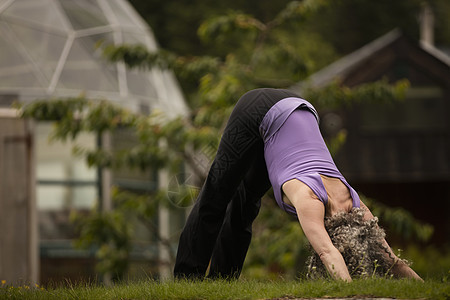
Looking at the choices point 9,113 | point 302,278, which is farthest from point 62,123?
point 302,278

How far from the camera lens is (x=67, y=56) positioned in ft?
38.5

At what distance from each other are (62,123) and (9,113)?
65 centimetres

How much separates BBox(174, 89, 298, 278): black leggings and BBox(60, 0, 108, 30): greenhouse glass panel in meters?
8.04

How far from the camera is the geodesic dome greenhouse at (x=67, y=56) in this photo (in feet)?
36.7

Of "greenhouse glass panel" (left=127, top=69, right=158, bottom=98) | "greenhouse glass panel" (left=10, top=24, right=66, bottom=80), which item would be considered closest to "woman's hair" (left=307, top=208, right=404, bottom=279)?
"greenhouse glass panel" (left=10, top=24, right=66, bottom=80)

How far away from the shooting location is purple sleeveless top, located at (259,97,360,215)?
4.08 meters

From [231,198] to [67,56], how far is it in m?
7.67

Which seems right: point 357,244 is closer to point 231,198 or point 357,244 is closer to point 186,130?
point 231,198

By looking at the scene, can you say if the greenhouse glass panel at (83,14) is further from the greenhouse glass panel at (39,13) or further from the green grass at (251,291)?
the green grass at (251,291)

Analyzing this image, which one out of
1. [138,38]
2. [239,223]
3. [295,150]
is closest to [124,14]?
[138,38]

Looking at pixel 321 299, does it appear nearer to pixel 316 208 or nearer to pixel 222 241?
pixel 316 208

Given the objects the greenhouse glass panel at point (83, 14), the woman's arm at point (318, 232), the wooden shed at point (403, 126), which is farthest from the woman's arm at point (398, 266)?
the wooden shed at point (403, 126)

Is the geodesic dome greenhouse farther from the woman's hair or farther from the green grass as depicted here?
the woman's hair

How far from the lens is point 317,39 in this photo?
33.4 meters
